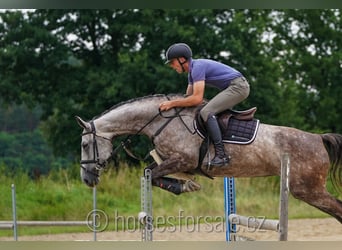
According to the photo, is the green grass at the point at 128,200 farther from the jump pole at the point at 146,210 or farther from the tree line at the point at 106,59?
the jump pole at the point at 146,210

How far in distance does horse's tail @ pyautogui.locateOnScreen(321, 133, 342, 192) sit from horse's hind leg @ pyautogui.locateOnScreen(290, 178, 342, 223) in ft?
0.71

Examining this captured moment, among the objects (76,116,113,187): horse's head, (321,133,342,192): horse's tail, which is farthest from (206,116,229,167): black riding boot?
(321,133,342,192): horse's tail

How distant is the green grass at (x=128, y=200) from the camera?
39.0 ft

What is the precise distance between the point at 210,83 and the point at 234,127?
17.1 inches

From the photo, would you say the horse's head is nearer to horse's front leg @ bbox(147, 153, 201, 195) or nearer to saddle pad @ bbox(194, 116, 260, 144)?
horse's front leg @ bbox(147, 153, 201, 195)

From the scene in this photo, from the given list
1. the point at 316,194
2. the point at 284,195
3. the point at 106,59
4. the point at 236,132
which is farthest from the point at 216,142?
the point at 106,59

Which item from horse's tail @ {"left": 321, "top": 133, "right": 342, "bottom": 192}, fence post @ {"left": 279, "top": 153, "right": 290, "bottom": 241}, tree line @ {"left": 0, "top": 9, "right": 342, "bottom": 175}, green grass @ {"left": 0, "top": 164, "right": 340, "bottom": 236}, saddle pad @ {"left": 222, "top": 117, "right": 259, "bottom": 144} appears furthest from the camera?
tree line @ {"left": 0, "top": 9, "right": 342, "bottom": 175}

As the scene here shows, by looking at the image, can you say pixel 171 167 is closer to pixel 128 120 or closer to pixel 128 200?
pixel 128 120

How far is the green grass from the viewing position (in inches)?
468

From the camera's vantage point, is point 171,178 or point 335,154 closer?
point 171,178

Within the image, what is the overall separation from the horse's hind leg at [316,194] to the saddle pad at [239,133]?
0.60 meters

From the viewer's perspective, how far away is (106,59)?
632 inches

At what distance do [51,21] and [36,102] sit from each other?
1696 millimetres

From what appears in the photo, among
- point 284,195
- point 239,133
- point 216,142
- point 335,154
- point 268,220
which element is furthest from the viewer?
point 335,154
